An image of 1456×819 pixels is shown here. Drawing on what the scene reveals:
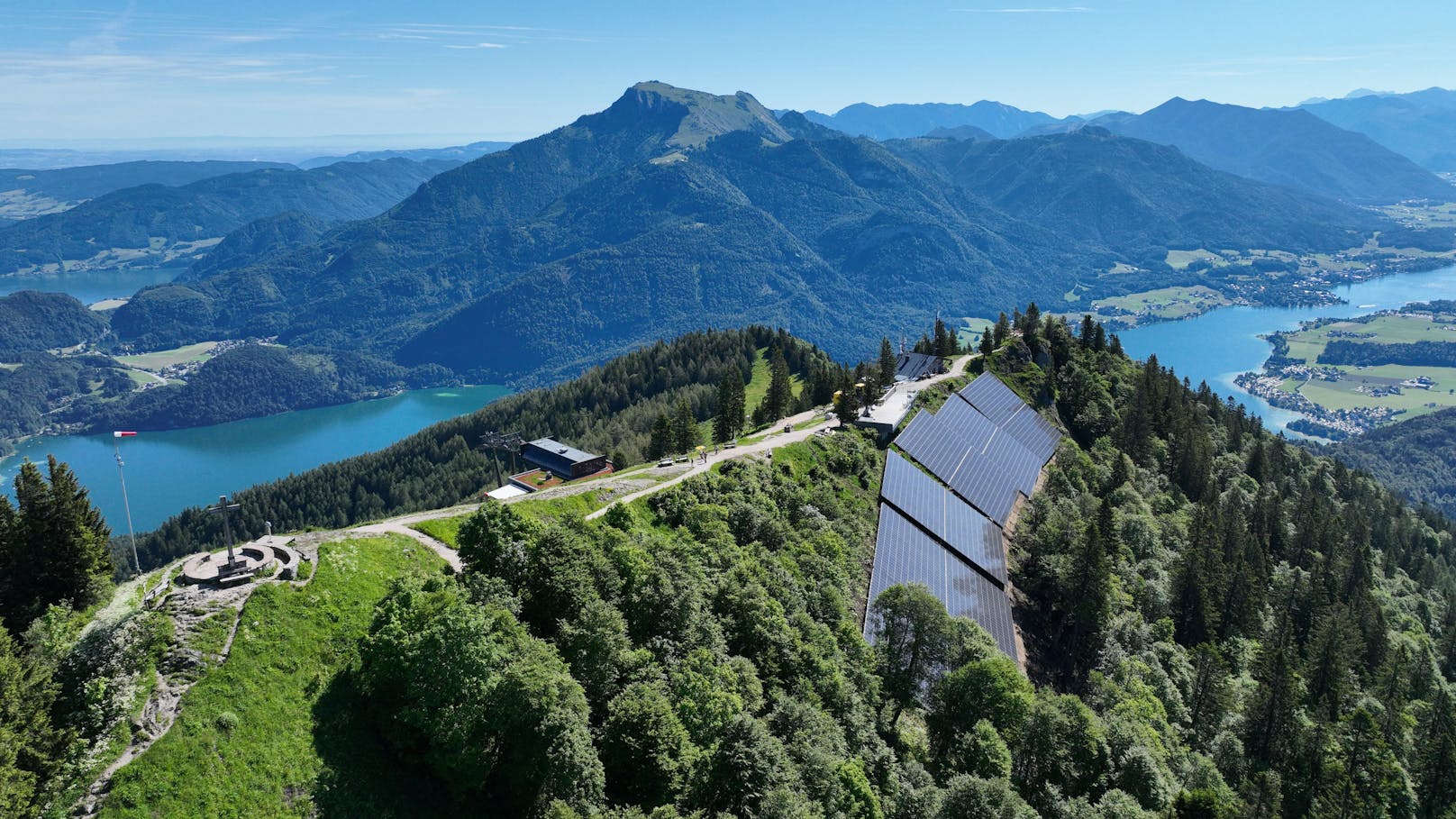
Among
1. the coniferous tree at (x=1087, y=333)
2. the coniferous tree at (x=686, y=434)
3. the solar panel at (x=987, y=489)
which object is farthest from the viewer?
the coniferous tree at (x=1087, y=333)

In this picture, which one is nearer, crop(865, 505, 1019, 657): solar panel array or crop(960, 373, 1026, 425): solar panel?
crop(865, 505, 1019, 657): solar panel array

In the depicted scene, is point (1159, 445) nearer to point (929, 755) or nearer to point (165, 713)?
point (929, 755)

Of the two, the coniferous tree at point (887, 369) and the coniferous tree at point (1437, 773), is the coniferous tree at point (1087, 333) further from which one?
the coniferous tree at point (1437, 773)

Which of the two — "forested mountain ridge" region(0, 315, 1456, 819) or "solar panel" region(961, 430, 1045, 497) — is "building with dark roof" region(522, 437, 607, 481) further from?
"solar panel" region(961, 430, 1045, 497)

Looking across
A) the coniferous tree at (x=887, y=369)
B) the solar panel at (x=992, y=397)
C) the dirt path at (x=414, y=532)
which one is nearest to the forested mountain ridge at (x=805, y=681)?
the dirt path at (x=414, y=532)

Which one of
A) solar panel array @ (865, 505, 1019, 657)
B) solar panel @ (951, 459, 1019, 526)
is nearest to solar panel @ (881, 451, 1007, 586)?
solar panel array @ (865, 505, 1019, 657)

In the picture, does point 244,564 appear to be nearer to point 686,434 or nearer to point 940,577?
point 940,577
